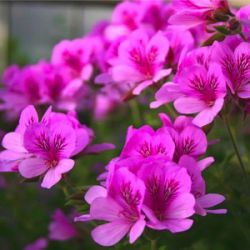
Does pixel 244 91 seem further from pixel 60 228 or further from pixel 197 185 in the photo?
pixel 60 228

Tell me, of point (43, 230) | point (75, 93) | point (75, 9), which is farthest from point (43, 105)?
point (75, 9)

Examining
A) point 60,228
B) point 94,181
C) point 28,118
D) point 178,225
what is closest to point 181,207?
point 178,225

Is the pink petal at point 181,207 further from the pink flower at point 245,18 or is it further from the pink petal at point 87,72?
the pink petal at point 87,72

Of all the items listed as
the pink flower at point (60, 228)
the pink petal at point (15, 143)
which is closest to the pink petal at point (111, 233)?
the pink petal at point (15, 143)

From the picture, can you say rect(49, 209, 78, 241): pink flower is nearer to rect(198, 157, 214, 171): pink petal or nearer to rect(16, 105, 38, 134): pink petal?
rect(16, 105, 38, 134): pink petal

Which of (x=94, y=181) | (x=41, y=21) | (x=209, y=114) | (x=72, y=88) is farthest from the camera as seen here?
(x=41, y=21)

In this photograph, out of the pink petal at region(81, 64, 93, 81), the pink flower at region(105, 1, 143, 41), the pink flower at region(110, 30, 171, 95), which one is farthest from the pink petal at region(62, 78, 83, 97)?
the pink flower at region(110, 30, 171, 95)
